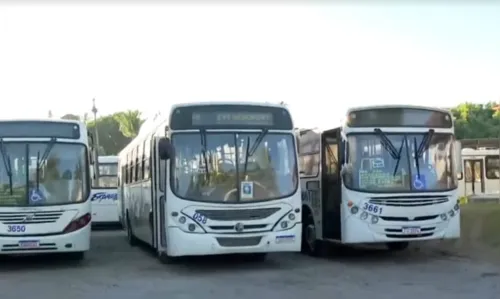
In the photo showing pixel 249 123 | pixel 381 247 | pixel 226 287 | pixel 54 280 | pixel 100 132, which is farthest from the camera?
pixel 100 132

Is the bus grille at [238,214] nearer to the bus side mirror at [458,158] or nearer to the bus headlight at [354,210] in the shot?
the bus headlight at [354,210]

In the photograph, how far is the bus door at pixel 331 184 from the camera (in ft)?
50.9

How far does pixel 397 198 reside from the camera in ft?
48.6

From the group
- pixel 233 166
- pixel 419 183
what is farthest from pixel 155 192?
pixel 419 183

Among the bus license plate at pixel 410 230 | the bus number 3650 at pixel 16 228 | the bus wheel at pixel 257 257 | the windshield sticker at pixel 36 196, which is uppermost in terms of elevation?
the windshield sticker at pixel 36 196

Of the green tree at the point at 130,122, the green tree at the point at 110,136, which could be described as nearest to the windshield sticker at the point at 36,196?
the green tree at the point at 130,122

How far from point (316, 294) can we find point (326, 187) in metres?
5.20

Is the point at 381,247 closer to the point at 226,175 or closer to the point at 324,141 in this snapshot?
the point at 324,141

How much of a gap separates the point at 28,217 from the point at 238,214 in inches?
156

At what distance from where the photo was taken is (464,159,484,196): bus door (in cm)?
3891

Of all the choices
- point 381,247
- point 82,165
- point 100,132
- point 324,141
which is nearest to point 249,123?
point 324,141

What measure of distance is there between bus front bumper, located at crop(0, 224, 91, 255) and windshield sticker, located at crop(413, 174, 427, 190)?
6301mm

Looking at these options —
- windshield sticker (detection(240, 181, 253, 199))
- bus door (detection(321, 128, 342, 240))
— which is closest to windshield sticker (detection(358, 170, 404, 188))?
bus door (detection(321, 128, 342, 240))

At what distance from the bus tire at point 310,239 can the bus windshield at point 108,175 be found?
13060 millimetres
